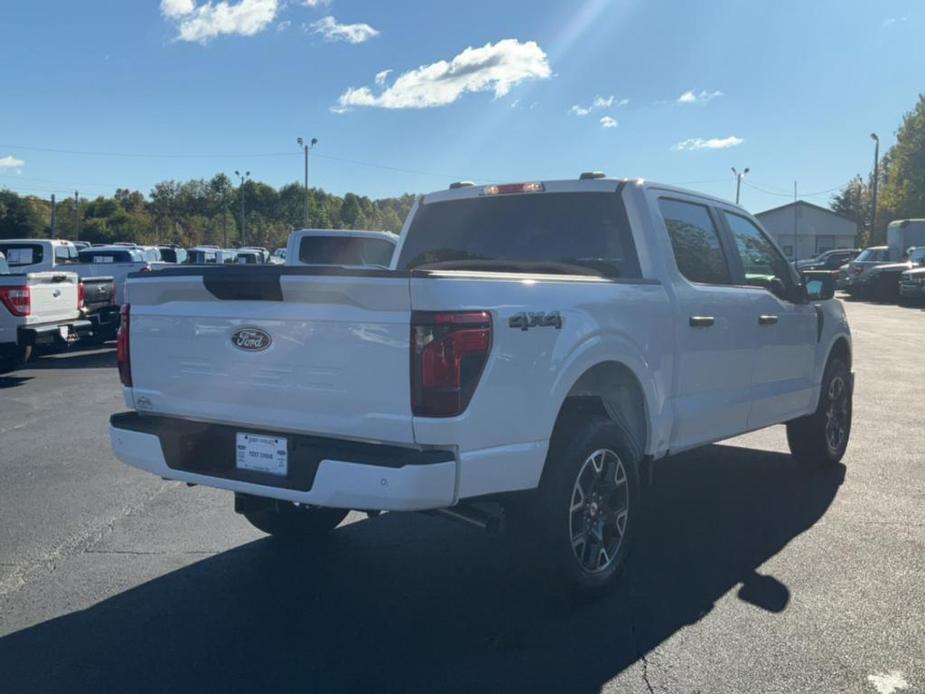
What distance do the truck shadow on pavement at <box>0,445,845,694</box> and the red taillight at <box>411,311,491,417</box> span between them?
1081 millimetres

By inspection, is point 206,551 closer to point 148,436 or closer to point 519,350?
point 148,436

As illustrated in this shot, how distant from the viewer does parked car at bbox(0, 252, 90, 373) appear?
12.5 meters

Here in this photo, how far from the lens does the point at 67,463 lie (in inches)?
289

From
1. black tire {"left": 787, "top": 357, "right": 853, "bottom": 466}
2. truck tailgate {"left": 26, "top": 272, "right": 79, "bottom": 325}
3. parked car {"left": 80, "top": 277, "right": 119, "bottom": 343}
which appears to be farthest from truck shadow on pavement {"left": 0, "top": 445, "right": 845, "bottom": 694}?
parked car {"left": 80, "top": 277, "right": 119, "bottom": 343}

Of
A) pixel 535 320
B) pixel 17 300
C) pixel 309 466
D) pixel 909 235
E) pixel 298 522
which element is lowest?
pixel 298 522

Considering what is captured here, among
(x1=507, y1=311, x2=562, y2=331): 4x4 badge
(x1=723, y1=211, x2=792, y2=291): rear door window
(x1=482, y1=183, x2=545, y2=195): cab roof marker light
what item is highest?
(x1=482, y1=183, x2=545, y2=195): cab roof marker light

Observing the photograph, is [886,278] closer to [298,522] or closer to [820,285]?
[820,285]

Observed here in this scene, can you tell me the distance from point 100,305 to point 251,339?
42.8 feet

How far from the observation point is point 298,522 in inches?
205

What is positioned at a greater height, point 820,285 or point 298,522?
point 820,285

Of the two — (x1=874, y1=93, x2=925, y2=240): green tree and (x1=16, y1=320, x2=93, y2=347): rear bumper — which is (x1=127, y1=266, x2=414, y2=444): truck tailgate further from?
(x1=874, y1=93, x2=925, y2=240): green tree

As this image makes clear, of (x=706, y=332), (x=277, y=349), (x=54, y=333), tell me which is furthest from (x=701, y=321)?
(x=54, y=333)

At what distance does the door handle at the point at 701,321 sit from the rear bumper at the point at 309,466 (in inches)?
84.6

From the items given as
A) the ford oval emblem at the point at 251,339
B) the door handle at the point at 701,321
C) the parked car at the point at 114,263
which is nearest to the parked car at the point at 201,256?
the parked car at the point at 114,263
